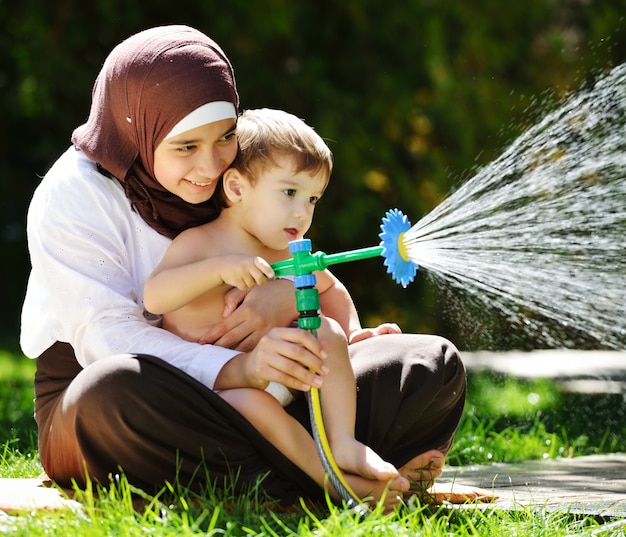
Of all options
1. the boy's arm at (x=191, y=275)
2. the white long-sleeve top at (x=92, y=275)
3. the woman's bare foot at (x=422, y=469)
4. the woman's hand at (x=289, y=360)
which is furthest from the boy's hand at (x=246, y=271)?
the woman's bare foot at (x=422, y=469)

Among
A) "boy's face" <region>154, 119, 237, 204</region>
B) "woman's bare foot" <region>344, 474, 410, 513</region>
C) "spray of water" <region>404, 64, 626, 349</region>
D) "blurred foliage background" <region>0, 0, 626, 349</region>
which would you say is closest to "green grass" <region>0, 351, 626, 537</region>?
"woman's bare foot" <region>344, 474, 410, 513</region>

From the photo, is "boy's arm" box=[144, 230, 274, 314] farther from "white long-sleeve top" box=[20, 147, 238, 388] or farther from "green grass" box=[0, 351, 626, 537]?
"green grass" box=[0, 351, 626, 537]

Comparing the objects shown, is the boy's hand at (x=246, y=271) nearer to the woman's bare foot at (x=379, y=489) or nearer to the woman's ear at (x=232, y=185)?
the woman's ear at (x=232, y=185)

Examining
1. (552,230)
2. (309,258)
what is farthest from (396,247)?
(552,230)

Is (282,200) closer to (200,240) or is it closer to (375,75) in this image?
(200,240)

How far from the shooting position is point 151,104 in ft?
9.87

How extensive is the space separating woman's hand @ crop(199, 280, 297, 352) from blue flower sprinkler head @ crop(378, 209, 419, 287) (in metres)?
0.49

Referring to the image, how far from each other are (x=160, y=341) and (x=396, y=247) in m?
0.74

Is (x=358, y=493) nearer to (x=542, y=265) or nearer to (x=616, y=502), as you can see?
(x=616, y=502)

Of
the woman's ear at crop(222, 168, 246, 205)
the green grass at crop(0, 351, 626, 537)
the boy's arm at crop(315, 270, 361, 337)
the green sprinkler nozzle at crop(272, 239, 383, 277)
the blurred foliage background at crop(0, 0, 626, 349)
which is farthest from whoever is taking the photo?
the blurred foliage background at crop(0, 0, 626, 349)

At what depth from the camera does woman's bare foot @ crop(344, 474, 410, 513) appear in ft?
8.89

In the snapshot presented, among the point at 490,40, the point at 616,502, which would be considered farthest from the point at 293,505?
the point at 490,40

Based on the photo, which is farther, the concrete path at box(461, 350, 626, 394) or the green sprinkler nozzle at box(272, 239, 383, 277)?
the concrete path at box(461, 350, 626, 394)

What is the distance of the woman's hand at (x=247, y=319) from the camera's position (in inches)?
120
